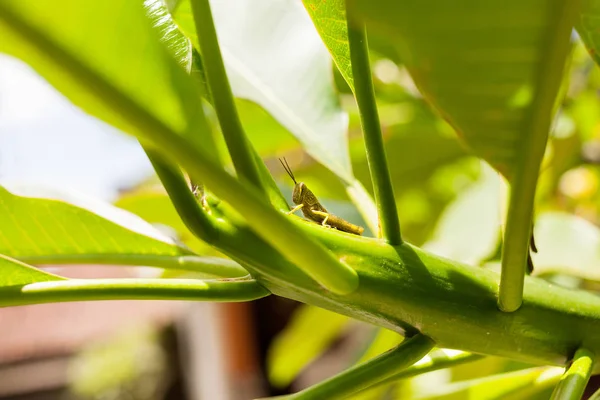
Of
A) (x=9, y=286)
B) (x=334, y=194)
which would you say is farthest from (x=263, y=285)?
(x=334, y=194)

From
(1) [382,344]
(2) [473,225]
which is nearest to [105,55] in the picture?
(1) [382,344]

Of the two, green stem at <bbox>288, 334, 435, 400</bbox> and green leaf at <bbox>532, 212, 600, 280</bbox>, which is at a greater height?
green leaf at <bbox>532, 212, 600, 280</bbox>

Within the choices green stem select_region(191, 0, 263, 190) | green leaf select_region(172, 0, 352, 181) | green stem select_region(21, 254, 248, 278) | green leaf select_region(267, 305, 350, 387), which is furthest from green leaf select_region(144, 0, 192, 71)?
green leaf select_region(267, 305, 350, 387)

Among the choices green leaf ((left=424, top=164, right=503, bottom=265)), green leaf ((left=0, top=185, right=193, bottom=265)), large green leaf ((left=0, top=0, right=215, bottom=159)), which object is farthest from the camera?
green leaf ((left=424, top=164, right=503, bottom=265))

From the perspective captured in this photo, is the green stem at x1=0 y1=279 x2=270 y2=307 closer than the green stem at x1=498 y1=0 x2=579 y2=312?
No

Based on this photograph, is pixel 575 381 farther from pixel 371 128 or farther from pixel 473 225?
pixel 473 225

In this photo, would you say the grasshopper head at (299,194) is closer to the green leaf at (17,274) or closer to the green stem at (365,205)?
the green stem at (365,205)

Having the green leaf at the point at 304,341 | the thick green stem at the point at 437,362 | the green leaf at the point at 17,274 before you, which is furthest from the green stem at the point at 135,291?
the green leaf at the point at 304,341

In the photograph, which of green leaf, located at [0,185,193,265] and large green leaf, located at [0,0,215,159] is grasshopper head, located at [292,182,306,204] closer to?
green leaf, located at [0,185,193,265]
